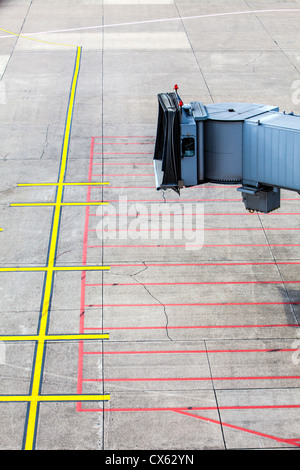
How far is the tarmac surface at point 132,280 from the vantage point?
2077 cm

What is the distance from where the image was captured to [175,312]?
25.2 metres

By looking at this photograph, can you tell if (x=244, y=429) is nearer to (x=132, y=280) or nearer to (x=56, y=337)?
(x=56, y=337)

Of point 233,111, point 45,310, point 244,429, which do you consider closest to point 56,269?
point 45,310

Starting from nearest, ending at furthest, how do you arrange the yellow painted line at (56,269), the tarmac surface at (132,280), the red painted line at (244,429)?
the red painted line at (244,429)
the tarmac surface at (132,280)
the yellow painted line at (56,269)

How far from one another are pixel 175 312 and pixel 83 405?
544cm

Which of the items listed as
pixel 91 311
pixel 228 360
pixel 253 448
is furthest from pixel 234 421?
pixel 91 311

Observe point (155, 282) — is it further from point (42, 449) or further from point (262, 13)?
point (262, 13)

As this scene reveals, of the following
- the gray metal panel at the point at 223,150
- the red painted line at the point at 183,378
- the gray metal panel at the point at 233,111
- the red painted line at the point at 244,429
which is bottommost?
the red painted line at the point at 244,429

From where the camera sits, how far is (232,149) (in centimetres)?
2539

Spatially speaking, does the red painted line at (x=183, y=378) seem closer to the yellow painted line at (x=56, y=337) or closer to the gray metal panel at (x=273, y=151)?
the yellow painted line at (x=56, y=337)

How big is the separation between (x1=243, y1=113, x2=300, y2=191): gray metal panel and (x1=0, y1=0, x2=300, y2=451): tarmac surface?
4.18 metres

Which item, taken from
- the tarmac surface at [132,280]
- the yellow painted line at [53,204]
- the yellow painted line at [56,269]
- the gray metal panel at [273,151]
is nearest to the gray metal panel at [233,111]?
the gray metal panel at [273,151]

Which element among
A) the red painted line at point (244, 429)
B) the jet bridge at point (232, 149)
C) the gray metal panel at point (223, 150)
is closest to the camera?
the red painted line at point (244, 429)

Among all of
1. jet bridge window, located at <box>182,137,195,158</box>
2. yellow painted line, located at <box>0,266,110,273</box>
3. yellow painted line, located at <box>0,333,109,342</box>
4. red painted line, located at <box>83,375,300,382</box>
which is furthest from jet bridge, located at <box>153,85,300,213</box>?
red painted line, located at <box>83,375,300,382</box>
